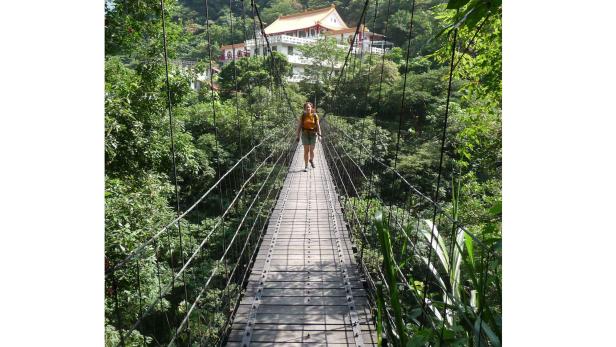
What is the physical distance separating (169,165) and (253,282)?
3.42 meters

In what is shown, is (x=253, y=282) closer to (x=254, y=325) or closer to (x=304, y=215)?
(x=254, y=325)

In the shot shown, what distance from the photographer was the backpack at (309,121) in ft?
14.5

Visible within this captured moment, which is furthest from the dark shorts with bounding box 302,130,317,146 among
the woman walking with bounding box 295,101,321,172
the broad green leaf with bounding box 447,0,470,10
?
the broad green leaf with bounding box 447,0,470,10

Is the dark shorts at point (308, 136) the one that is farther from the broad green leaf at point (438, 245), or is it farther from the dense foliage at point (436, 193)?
the broad green leaf at point (438, 245)

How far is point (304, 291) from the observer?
6.86 feet

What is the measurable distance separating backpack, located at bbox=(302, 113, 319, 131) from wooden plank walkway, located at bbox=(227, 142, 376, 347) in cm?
126

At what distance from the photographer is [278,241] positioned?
2.86 meters

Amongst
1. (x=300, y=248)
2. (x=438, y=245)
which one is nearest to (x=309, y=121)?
(x=300, y=248)

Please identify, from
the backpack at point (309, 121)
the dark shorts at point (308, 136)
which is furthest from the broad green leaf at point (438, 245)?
the dark shorts at point (308, 136)

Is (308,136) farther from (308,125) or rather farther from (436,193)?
(436,193)

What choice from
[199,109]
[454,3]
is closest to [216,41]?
[199,109]

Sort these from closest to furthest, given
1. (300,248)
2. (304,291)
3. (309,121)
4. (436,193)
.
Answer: (436,193), (304,291), (300,248), (309,121)

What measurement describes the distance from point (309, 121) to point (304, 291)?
8.46 feet

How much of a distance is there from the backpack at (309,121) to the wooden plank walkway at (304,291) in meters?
1.26
